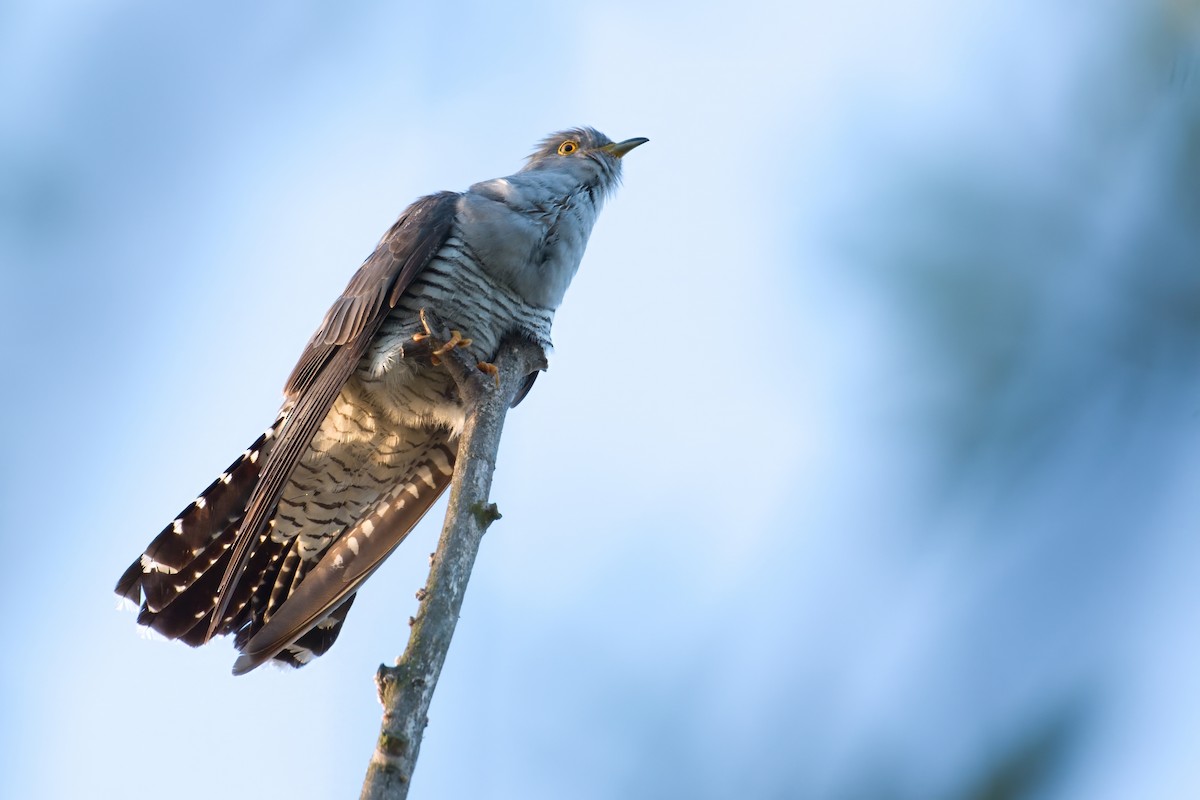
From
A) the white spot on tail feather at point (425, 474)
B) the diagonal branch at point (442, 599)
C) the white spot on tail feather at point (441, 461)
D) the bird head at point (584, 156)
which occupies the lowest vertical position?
the diagonal branch at point (442, 599)

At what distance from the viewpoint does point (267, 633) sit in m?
3.51

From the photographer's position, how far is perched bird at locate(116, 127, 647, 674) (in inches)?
146

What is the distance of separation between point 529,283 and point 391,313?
0.48 m

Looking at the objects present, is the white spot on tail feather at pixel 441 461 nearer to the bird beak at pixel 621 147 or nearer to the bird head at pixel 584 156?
the bird head at pixel 584 156

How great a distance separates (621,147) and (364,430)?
1659mm

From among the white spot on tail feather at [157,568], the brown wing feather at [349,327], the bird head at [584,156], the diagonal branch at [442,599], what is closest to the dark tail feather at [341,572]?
the brown wing feather at [349,327]

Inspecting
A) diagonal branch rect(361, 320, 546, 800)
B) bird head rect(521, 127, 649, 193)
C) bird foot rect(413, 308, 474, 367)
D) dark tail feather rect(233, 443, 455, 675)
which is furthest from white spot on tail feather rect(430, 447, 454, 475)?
bird head rect(521, 127, 649, 193)

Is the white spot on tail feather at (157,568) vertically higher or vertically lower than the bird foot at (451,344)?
lower

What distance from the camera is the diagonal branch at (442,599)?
6.49 feet

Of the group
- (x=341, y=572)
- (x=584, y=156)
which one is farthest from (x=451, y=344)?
(x=584, y=156)

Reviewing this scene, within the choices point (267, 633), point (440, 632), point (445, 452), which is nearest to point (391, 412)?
point (445, 452)

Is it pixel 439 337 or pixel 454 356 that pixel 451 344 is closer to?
pixel 454 356

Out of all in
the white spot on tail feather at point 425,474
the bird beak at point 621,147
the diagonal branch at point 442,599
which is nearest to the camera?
the diagonal branch at point 442,599

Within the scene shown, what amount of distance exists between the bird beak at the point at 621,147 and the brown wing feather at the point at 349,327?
857mm
